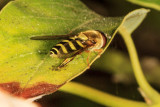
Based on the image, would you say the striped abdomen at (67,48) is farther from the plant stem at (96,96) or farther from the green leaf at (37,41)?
the plant stem at (96,96)

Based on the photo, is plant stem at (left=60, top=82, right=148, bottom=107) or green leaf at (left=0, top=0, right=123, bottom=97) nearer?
green leaf at (left=0, top=0, right=123, bottom=97)

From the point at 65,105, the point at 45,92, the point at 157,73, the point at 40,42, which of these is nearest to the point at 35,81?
the point at 45,92

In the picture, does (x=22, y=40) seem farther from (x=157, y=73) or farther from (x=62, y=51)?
(x=157, y=73)

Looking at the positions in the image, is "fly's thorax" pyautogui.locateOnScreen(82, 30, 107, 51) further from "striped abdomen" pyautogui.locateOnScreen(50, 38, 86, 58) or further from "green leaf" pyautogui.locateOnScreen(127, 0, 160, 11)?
"green leaf" pyautogui.locateOnScreen(127, 0, 160, 11)

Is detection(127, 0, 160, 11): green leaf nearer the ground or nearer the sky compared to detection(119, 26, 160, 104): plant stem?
nearer the sky

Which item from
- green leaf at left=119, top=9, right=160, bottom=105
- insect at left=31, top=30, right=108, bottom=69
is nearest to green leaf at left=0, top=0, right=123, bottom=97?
Result: insect at left=31, top=30, right=108, bottom=69

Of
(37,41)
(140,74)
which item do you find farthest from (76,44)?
(140,74)

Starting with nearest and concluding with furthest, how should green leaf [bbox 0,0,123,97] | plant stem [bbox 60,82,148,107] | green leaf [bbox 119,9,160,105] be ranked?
green leaf [bbox 0,0,123,97], green leaf [bbox 119,9,160,105], plant stem [bbox 60,82,148,107]

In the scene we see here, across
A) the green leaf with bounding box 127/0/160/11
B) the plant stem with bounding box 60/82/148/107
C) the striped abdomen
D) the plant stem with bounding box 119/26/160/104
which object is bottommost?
the plant stem with bounding box 60/82/148/107

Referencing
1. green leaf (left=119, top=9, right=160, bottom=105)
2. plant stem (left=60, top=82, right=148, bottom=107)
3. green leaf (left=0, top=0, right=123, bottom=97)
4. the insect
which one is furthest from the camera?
plant stem (left=60, top=82, right=148, bottom=107)
